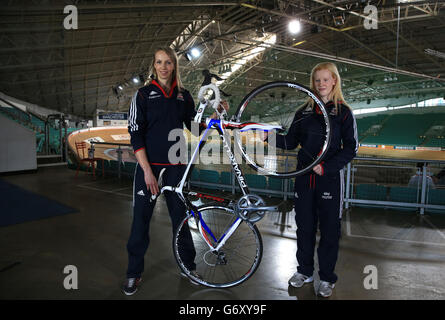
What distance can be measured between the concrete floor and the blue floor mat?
28cm

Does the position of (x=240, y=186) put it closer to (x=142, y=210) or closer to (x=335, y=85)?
(x=142, y=210)

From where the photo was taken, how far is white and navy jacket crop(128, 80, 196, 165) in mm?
2074

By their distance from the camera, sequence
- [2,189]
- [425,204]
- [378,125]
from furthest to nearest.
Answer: [378,125]
[2,189]
[425,204]

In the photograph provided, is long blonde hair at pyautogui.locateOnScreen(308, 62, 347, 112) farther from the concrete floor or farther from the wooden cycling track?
the wooden cycling track

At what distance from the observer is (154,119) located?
2.11 meters

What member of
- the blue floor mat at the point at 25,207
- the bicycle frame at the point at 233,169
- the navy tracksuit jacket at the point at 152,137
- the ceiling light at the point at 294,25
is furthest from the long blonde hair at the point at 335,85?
the ceiling light at the point at 294,25

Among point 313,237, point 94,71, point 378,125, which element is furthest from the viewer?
point 378,125

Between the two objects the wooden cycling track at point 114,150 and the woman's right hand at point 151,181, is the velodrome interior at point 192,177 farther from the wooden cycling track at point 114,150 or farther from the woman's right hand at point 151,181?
the woman's right hand at point 151,181

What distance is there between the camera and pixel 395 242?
361 centimetres

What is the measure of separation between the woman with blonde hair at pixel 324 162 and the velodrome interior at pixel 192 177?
0.43 meters

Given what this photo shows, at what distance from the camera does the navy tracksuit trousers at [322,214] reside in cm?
217
